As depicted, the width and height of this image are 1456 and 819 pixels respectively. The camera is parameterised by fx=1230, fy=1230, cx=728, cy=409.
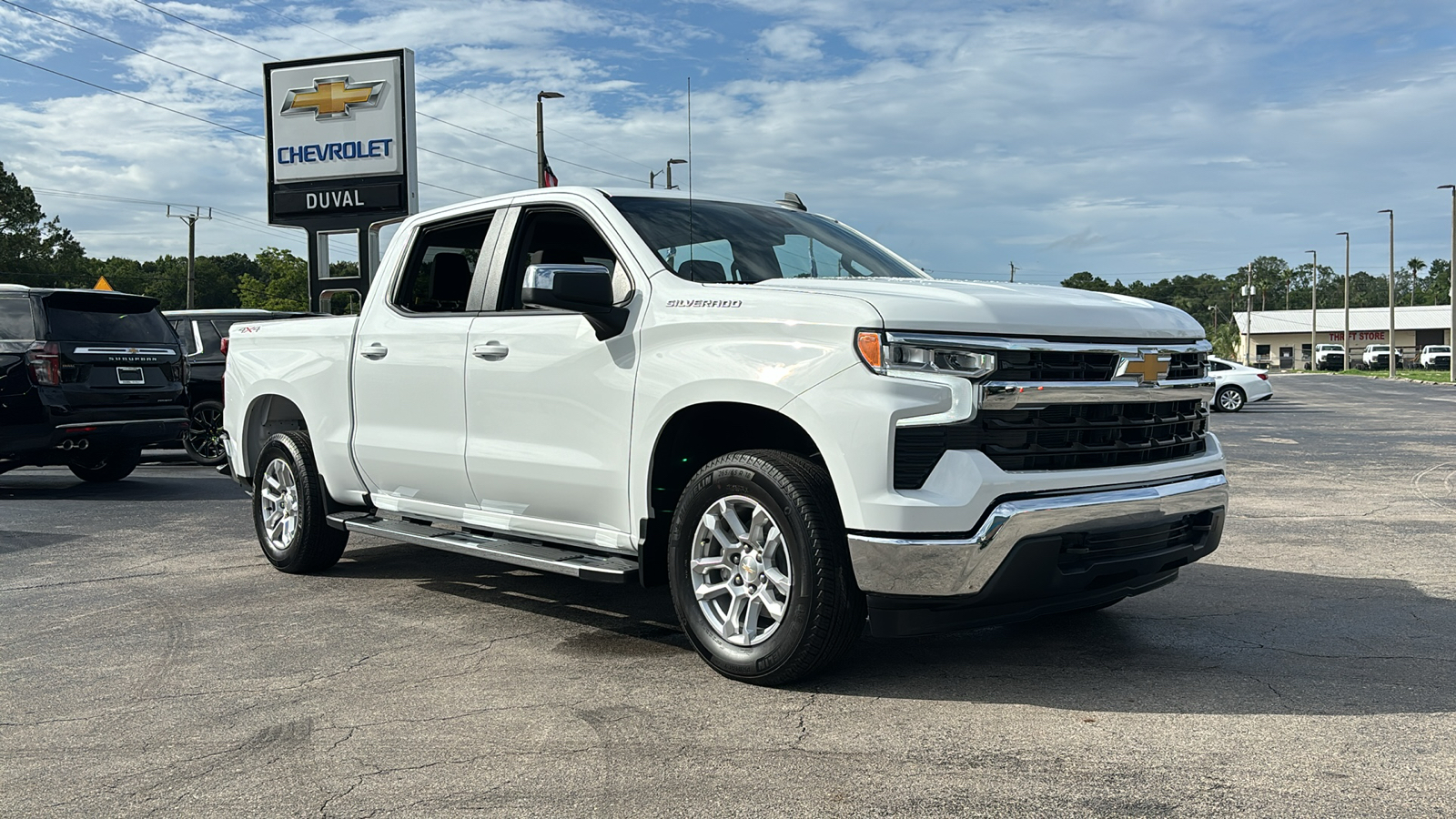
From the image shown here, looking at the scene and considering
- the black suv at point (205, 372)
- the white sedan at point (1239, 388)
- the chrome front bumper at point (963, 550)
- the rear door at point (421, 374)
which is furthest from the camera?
the white sedan at point (1239, 388)

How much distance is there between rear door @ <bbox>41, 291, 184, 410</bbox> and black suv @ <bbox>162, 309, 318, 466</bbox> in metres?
1.64

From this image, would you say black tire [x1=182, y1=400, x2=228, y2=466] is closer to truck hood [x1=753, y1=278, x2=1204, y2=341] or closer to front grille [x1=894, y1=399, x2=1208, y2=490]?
truck hood [x1=753, y1=278, x2=1204, y2=341]

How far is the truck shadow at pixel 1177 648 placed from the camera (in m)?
4.53

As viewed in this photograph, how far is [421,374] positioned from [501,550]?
1.13 m

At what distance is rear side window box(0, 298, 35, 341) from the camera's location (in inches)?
452

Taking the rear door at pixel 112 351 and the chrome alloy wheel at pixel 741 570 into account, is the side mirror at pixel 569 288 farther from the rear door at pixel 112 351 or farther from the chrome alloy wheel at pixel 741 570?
the rear door at pixel 112 351

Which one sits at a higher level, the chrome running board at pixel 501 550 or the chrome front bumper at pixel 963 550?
the chrome front bumper at pixel 963 550

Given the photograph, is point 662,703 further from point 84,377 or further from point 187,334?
point 187,334

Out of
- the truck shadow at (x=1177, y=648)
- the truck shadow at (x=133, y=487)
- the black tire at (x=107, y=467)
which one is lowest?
the truck shadow at (x=133, y=487)

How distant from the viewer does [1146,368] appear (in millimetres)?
4750

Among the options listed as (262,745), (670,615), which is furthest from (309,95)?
(262,745)

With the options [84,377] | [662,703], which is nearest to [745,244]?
[662,703]

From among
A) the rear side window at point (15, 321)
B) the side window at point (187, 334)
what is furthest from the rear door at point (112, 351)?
the side window at point (187, 334)

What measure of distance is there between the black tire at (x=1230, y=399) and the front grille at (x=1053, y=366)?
25286mm
